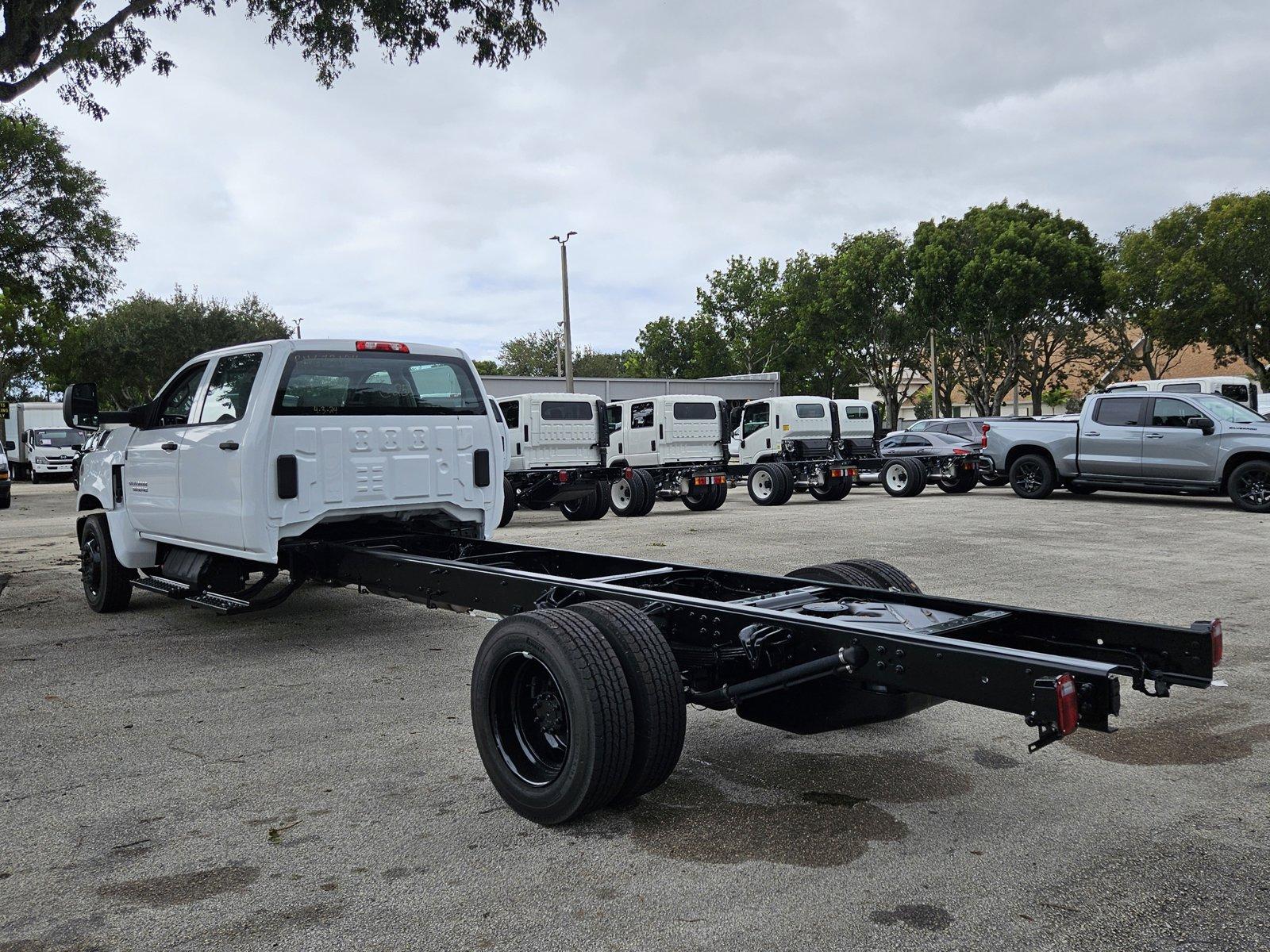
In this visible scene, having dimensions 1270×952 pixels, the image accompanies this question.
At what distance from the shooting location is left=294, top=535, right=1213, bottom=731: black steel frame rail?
301 cm

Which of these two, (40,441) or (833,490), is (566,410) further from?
(40,441)

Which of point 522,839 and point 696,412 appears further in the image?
point 696,412

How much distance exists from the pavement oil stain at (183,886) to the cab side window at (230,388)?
11.6 feet

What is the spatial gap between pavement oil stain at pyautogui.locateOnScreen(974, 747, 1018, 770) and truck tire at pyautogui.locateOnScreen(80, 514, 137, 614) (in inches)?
256

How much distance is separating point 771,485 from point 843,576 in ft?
49.3

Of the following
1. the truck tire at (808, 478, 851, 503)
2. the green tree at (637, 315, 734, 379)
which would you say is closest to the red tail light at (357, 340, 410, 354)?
the truck tire at (808, 478, 851, 503)

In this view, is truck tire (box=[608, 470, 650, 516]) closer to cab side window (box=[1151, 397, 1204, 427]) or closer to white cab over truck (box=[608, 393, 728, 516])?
white cab over truck (box=[608, 393, 728, 516])

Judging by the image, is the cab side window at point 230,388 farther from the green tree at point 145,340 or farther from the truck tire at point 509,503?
the green tree at point 145,340

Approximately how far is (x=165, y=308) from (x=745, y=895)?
4647cm

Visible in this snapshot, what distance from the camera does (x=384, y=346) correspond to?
6637 mm


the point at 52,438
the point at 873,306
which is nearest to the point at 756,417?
the point at 873,306

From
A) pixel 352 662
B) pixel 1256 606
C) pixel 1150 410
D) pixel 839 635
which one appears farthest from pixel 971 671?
pixel 1150 410

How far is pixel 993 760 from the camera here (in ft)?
14.1

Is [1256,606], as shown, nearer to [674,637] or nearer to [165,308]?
[674,637]
